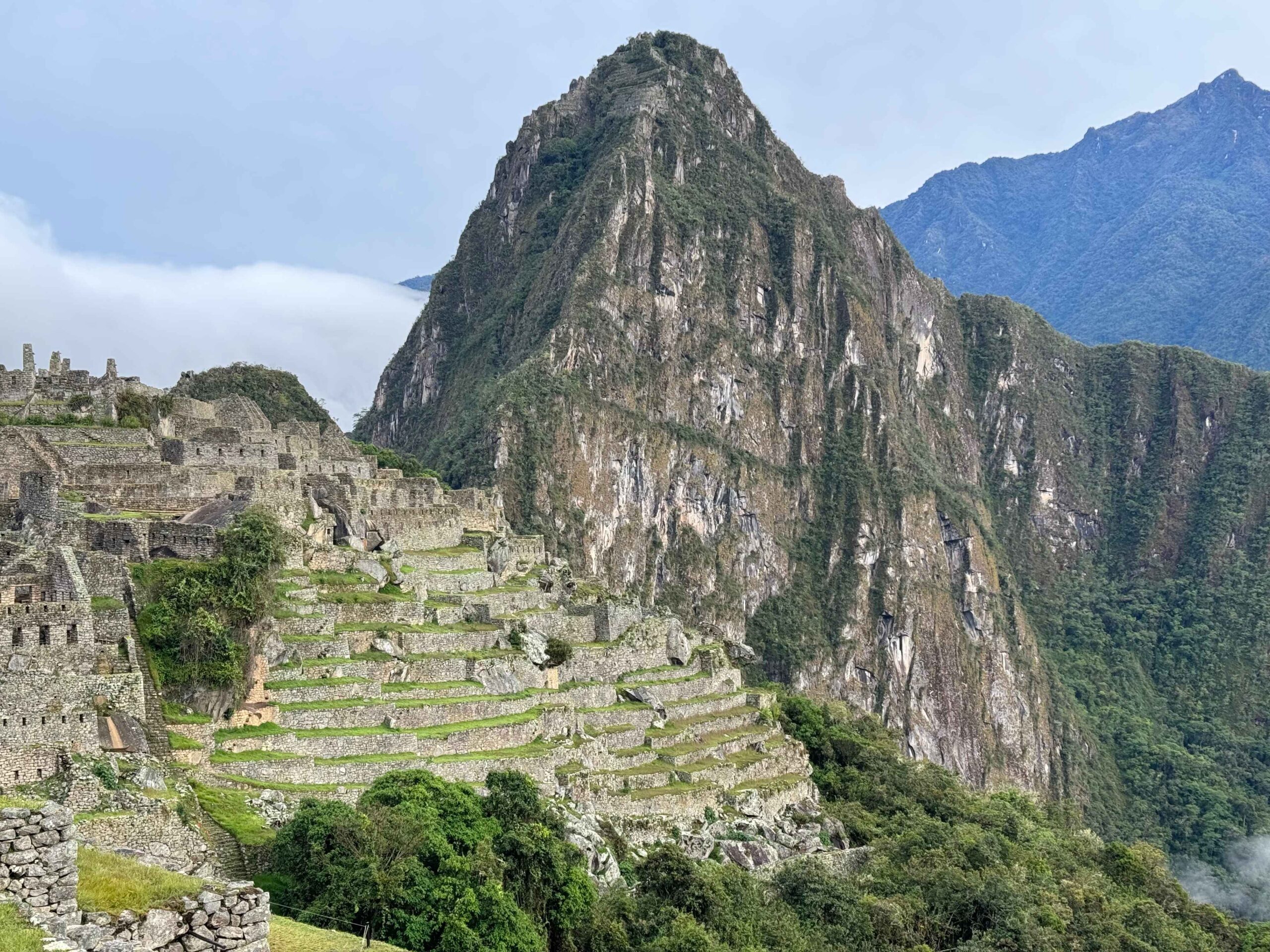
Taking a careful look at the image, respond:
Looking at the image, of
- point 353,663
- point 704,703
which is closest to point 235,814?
point 353,663

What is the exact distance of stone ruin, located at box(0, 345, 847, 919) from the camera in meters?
24.8

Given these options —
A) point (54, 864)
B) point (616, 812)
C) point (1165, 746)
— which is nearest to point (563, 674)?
point (616, 812)

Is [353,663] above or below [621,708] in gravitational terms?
above

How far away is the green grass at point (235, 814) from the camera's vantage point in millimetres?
23641

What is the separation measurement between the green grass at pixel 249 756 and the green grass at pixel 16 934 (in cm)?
1483

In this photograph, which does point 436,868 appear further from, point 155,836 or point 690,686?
point 690,686

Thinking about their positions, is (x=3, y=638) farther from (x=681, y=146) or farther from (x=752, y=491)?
(x=681, y=146)

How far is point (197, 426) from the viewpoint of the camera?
46.0 meters

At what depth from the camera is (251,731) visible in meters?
28.4

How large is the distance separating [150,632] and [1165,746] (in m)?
181

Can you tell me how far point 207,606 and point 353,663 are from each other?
19.3 ft

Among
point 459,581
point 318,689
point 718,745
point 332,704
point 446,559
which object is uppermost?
point 446,559

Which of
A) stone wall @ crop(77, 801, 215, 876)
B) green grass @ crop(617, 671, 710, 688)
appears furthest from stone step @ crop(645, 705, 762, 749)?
stone wall @ crop(77, 801, 215, 876)

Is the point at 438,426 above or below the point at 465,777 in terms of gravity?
above
